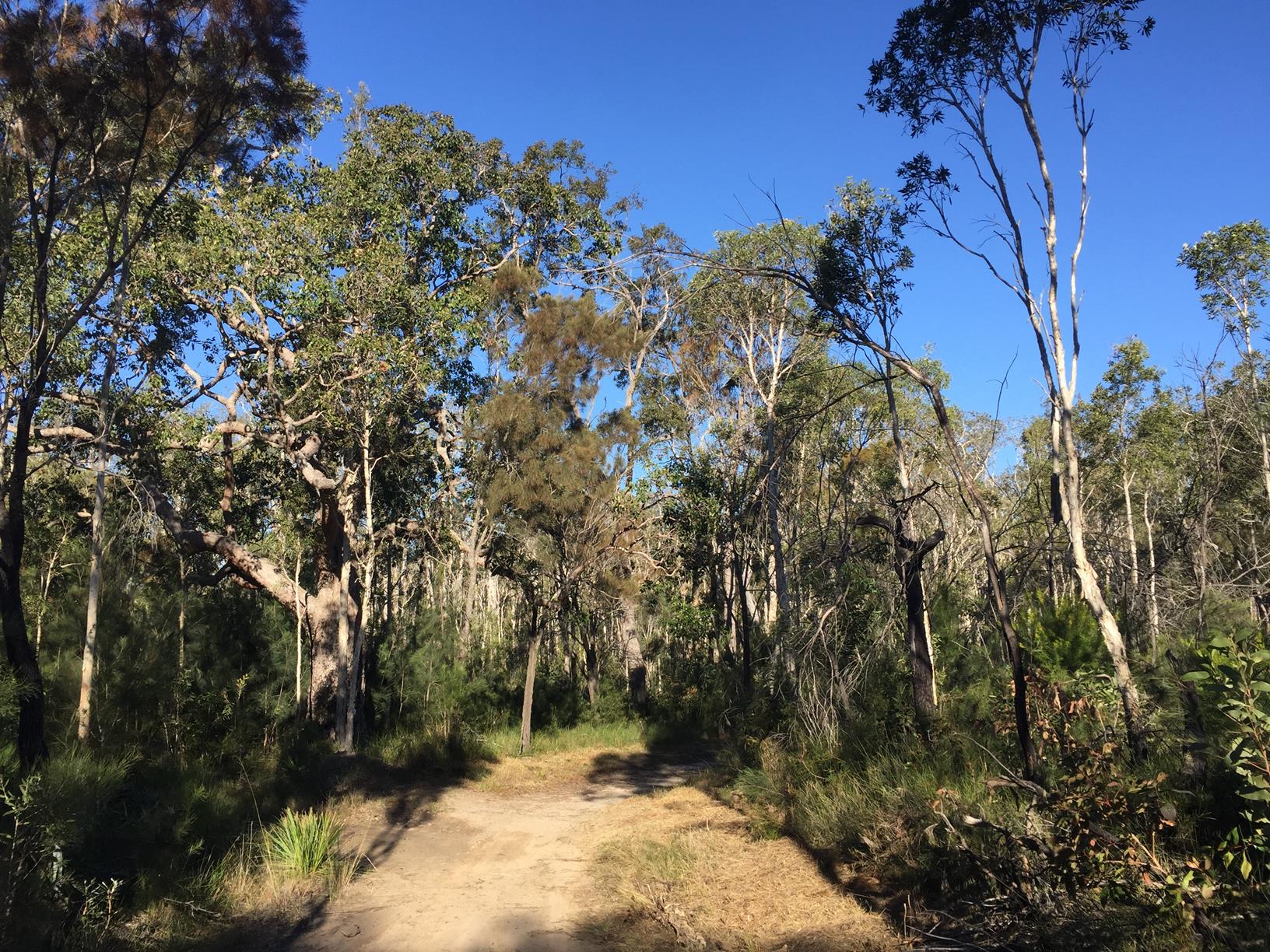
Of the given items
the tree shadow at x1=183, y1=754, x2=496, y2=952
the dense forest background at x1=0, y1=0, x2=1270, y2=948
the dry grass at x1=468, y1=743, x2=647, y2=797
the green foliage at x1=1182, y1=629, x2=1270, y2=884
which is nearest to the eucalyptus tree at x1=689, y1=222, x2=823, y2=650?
the dense forest background at x1=0, y1=0, x2=1270, y2=948

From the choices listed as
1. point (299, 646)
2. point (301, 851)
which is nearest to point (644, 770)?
point (299, 646)

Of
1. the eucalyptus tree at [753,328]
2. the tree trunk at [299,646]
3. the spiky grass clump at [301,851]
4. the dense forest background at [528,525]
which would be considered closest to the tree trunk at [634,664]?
the dense forest background at [528,525]

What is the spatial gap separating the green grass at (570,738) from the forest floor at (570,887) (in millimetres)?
4372

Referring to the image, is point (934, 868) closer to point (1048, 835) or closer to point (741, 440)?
point (1048, 835)

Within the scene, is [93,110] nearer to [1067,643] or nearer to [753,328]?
[1067,643]

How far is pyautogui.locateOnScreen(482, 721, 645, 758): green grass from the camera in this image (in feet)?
54.2

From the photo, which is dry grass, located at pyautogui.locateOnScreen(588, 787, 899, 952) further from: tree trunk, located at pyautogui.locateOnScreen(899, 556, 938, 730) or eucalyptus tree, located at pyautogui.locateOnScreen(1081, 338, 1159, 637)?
eucalyptus tree, located at pyautogui.locateOnScreen(1081, 338, 1159, 637)

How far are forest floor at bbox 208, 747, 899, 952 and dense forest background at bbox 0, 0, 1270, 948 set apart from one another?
0.69 metres

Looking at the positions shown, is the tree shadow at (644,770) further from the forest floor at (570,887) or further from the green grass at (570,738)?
the forest floor at (570,887)

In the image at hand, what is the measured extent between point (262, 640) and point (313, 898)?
29.0ft

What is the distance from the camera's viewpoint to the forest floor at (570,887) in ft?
20.1

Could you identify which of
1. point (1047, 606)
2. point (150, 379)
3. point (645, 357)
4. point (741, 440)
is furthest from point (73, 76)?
point (645, 357)

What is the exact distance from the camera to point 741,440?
18406 millimetres

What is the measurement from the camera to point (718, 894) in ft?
23.0
